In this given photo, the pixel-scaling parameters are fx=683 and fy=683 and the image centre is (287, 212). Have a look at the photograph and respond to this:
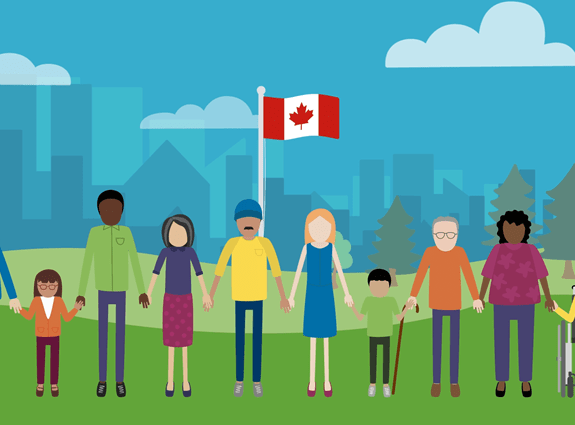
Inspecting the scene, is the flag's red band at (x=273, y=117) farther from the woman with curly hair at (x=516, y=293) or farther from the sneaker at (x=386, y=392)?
the sneaker at (x=386, y=392)

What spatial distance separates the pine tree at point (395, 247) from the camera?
1481 cm

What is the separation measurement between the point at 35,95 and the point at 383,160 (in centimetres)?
620

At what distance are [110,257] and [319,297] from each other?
2438mm

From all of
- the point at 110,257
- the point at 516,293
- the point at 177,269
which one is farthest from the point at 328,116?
the point at 110,257

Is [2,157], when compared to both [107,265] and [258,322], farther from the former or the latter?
[258,322]

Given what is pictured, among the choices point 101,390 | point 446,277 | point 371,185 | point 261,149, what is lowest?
point 101,390

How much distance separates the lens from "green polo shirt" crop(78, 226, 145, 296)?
7.82m

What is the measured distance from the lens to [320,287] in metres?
7.86

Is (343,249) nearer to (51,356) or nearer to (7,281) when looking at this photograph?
(51,356)

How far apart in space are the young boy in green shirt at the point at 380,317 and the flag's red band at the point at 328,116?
4.03m

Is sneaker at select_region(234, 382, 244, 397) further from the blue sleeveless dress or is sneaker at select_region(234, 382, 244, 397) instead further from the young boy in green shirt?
the young boy in green shirt

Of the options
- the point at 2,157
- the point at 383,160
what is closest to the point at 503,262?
the point at 383,160

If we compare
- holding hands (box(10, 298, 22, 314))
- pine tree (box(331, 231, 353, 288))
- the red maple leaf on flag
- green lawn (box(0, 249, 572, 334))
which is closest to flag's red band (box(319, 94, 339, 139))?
the red maple leaf on flag

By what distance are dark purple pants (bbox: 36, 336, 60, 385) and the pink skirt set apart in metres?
1.24
